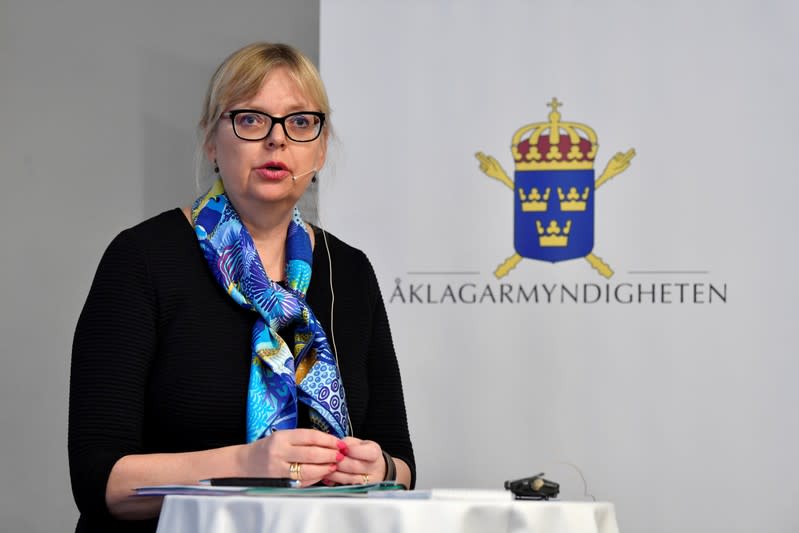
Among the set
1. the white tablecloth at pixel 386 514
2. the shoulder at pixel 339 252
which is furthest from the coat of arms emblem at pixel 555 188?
the white tablecloth at pixel 386 514

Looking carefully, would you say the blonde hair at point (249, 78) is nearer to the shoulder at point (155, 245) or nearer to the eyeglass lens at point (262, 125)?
the eyeglass lens at point (262, 125)

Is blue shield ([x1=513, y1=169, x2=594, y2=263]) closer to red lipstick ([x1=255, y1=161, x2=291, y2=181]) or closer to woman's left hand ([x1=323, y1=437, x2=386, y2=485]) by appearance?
red lipstick ([x1=255, y1=161, x2=291, y2=181])

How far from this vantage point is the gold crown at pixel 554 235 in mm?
3104

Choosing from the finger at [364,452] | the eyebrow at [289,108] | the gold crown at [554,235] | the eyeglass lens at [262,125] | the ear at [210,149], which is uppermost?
the eyebrow at [289,108]

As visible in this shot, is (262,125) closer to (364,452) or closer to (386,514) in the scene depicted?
(364,452)

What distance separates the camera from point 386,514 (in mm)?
1232

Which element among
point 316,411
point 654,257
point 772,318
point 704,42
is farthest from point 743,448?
point 316,411

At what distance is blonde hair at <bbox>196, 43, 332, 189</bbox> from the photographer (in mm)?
2020

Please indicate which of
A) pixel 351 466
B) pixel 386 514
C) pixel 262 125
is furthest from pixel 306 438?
pixel 262 125

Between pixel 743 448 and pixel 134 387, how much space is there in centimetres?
193

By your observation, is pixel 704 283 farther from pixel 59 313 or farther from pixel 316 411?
pixel 59 313

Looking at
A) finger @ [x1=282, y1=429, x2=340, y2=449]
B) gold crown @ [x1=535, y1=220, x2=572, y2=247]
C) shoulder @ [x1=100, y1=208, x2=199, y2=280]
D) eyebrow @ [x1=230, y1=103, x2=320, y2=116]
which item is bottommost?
finger @ [x1=282, y1=429, x2=340, y2=449]

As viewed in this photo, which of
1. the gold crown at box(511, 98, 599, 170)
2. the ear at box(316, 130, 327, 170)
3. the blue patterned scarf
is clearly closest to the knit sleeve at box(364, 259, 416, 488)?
the blue patterned scarf

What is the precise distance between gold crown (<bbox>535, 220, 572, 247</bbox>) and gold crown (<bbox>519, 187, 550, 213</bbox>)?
0.19ft
